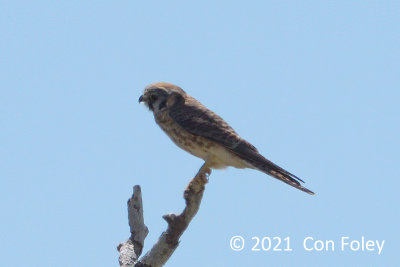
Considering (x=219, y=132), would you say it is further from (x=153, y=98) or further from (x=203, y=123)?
(x=153, y=98)

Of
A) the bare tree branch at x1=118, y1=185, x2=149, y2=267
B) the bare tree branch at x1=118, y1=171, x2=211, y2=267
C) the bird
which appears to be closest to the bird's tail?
the bird

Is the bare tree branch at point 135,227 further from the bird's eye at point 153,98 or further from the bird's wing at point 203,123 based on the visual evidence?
the bird's eye at point 153,98

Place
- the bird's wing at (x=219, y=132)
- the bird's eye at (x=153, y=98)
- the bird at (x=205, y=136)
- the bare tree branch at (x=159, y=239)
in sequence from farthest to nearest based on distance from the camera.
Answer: the bird's eye at (x=153, y=98) < the bird at (x=205, y=136) < the bird's wing at (x=219, y=132) < the bare tree branch at (x=159, y=239)

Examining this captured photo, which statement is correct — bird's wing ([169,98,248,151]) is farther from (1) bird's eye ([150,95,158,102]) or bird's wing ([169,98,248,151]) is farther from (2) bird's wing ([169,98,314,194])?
(1) bird's eye ([150,95,158,102])

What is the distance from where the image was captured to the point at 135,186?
17.7 feet

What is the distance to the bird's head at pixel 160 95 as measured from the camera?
753cm

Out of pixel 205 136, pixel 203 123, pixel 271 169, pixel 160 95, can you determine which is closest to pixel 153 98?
pixel 160 95

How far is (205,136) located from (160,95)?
98 cm

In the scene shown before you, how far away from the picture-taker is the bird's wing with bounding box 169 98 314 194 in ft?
20.9

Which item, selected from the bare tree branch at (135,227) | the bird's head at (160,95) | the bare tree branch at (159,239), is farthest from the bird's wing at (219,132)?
the bare tree branch at (135,227)

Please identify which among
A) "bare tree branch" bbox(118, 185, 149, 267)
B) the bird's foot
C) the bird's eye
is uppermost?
the bird's eye

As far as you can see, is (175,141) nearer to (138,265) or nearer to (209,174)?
(209,174)

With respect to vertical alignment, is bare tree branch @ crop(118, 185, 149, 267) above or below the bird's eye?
below

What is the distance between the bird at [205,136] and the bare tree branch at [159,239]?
40.0 inches
